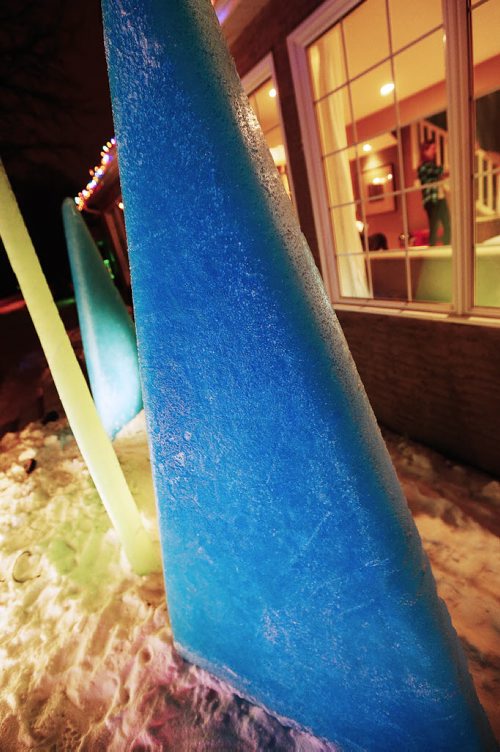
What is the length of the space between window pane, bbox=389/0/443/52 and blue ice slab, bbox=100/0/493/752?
3731mm

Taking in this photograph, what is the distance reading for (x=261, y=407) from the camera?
1.17m

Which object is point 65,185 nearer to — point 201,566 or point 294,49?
point 294,49

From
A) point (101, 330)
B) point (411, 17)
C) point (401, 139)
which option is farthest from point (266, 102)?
point (101, 330)

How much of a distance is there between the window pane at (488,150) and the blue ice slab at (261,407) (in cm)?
311

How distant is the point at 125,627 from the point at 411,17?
5.88 metres

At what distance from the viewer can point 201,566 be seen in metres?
1.65

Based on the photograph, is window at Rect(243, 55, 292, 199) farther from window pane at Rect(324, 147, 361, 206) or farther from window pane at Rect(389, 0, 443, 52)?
window pane at Rect(389, 0, 443, 52)

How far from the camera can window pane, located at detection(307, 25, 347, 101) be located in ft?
11.1

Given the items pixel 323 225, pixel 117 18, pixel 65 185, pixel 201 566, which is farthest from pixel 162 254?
pixel 65 185

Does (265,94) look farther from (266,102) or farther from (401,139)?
(401,139)

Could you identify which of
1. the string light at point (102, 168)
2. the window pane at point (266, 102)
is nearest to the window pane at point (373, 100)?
the window pane at point (266, 102)

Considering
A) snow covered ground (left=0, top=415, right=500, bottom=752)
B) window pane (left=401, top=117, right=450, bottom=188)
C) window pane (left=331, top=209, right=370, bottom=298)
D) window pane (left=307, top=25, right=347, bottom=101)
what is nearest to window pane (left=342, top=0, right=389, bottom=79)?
window pane (left=307, top=25, right=347, bottom=101)

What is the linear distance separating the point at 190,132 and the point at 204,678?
98.5 inches

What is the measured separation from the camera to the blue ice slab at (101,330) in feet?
15.2
